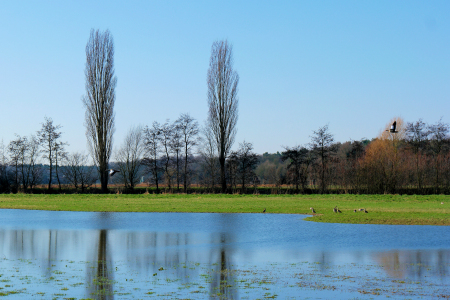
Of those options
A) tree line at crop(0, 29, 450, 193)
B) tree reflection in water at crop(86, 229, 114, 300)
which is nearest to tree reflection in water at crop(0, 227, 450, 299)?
tree reflection in water at crop(86, 229, 114, 300)

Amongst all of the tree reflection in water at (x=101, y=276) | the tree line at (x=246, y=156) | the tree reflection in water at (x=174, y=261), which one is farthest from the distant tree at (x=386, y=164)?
the tree reflection in water at (x=101, y=276)

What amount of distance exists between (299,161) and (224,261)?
37705 mm

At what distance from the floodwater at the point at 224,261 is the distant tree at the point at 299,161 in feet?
90.8

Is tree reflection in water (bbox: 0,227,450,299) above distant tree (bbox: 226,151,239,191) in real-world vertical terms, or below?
below

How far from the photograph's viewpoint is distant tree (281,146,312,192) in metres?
48.5

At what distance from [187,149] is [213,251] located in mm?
40513

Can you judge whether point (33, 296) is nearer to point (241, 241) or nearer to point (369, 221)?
point (241, 241)

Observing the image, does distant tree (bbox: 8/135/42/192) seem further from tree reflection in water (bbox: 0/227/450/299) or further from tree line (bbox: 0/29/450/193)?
tree reflection in water (bbox: 0/227/450/299)

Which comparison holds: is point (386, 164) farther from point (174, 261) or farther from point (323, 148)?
point (174, 261)

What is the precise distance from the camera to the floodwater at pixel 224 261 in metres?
8.79

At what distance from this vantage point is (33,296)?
27.1ft

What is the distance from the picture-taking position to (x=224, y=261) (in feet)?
40.0

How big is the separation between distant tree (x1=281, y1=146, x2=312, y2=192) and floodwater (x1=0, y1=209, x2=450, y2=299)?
27.7 meters

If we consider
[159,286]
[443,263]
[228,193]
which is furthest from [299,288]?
[228,193]
